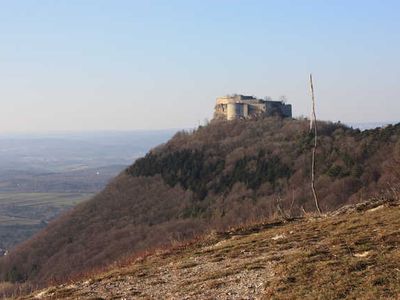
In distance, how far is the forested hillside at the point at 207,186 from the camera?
70938 millimetres

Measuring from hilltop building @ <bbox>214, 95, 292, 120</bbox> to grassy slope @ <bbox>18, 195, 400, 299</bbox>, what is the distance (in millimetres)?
98971

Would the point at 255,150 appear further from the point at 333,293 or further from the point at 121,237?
the point at 333,293

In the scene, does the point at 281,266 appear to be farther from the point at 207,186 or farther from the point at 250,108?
the point at 250,108

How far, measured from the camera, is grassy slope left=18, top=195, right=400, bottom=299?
903cm

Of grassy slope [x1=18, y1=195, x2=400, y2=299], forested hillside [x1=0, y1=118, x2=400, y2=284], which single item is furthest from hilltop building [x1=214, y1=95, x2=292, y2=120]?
grassy slope [x1=18, y1=195, x2=400, y2=299]

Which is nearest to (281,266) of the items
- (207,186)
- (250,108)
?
(207,186)

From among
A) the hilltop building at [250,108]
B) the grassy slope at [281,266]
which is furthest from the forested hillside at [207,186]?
the grassy slope at [281,266]

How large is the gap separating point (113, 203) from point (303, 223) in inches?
3114

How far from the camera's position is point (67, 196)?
617ft

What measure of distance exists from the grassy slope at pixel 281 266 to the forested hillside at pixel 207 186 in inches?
1883

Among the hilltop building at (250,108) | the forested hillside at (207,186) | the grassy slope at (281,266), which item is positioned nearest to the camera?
the grassy slope at (281,266)

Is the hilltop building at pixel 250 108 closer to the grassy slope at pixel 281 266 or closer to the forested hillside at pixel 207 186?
the forested hillside at pixel 207 186

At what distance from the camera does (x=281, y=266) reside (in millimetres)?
10828

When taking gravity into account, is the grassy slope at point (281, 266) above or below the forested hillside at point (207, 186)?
above
